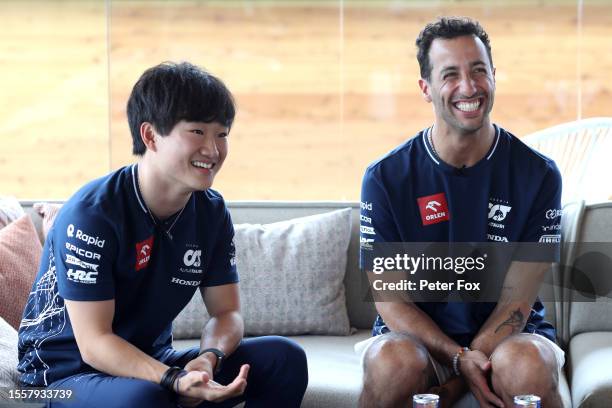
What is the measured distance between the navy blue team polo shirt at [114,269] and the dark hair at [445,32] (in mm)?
694

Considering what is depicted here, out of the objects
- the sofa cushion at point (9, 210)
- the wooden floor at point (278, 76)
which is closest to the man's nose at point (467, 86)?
the sofa cushion at point (9, 210)

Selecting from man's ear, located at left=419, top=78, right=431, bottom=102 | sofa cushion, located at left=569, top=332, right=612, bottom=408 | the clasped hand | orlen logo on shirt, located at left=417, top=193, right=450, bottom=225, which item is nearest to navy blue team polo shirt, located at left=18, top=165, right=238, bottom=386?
the clasped hand

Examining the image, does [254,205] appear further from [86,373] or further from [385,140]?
[385,140]

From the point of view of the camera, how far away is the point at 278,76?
4.89m

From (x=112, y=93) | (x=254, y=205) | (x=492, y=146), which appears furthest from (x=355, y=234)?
(x=112, y=93)

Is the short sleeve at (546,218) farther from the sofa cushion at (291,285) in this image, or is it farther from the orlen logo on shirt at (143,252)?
the orlen logo on shirt at (143,252)

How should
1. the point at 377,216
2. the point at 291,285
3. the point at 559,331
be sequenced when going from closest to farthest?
1. the point at 377,216
2. the point at 559,331
3. the point at 291,285

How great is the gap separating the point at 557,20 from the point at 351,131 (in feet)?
3.83

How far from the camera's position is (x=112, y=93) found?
4.93 m

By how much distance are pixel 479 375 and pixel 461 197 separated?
451 mm

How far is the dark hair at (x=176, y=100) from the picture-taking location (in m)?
1.98

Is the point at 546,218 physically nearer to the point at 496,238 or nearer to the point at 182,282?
the point at 496,238

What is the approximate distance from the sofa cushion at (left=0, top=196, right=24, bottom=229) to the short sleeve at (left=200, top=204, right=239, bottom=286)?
2.82 feet

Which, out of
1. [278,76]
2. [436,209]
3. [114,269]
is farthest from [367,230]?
[278,76]
